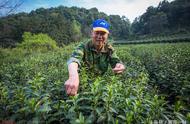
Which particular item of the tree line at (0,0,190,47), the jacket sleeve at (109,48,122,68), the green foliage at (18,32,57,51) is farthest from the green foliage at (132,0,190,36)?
the jacket sleeve at (109,48,122,68)

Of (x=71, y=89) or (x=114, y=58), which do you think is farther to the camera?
(x=114, y=58)

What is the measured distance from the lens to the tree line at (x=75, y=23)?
56656 mm

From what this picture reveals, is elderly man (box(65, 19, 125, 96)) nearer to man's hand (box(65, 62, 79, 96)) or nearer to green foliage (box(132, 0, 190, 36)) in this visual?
man's hand (box(65, 62, 79, 96))

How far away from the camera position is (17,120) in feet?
8.46

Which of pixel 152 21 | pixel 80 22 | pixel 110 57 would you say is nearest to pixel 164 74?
pixel 110 57

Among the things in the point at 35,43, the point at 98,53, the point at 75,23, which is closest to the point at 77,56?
the point at 98,53

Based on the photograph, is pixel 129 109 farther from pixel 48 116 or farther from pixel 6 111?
pixel 6 111

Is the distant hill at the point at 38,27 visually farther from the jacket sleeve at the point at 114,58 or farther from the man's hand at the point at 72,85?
the man's hand at the point at 72,85

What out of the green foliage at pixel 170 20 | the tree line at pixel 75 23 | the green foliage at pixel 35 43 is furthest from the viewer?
the green foliage at pixel 170 20

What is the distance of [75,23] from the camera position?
252 ft

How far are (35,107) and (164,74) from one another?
6.00 metres

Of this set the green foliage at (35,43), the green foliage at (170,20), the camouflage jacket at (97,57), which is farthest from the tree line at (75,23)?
the camouflage jacket at (97,57)

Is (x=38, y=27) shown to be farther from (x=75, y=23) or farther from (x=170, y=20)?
(x=170, y=20)

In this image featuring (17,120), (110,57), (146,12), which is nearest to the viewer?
(17,120)
